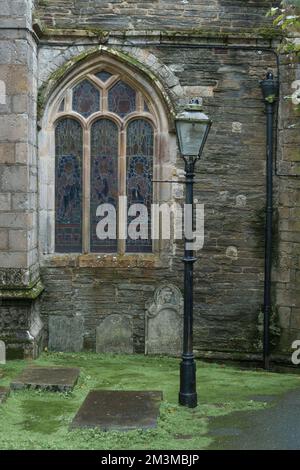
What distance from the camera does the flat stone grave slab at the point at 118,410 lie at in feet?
21.4

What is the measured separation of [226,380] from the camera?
892 cm

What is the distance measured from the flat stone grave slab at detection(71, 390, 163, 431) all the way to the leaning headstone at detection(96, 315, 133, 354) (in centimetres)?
256

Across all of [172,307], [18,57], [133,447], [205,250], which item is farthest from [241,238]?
[133,447]

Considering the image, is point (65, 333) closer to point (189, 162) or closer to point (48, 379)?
point (48, 379)

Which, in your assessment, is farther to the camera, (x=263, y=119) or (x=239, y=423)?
(x=263, y=119)

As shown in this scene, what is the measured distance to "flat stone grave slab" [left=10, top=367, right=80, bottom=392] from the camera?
7.92 metres

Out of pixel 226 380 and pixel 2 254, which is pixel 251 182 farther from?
pixel 2 254

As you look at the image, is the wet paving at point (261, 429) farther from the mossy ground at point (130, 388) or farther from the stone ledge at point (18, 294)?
the stone ledge at point (18, 294)

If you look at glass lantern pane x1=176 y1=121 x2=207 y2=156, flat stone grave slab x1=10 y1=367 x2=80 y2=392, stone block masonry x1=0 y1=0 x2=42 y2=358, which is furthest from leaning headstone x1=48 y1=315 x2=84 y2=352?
glass lantern pane x1=176 y1=121 x2=207 y2=156

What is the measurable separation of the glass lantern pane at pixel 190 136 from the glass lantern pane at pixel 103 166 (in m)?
3.18

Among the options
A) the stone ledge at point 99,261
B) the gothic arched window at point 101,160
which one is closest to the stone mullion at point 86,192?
the gothic arched window at point 101,160

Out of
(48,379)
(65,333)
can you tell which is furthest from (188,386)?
(65,333)

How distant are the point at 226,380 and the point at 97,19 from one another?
5.27 m

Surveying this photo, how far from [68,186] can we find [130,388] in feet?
11.0
